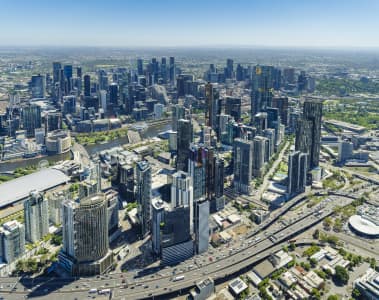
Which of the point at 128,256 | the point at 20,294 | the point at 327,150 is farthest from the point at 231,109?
the point at 20,294

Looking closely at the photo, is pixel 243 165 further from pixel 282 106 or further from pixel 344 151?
pixel 282 106

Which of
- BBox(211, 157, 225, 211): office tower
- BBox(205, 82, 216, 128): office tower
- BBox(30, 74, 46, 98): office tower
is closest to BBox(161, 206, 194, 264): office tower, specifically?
BBox(211, 157, 225, 211): office tower

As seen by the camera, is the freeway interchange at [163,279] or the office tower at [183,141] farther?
the office tower at [183,141]

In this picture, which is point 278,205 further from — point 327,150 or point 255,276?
point 327,150

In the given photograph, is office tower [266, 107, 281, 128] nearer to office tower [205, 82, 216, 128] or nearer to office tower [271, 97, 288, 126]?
office tower [271, 97, 288, 126]

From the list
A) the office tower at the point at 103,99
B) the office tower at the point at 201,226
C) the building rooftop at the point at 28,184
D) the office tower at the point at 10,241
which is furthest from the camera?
the office tower at the point at 103,99

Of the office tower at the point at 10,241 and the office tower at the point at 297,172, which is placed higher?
the office tower at the point at 297,172

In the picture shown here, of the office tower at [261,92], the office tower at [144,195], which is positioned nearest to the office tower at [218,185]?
the office tower at [144,195]

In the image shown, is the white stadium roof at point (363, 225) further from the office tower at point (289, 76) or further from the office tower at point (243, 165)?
the office tower at point (289, 76)
